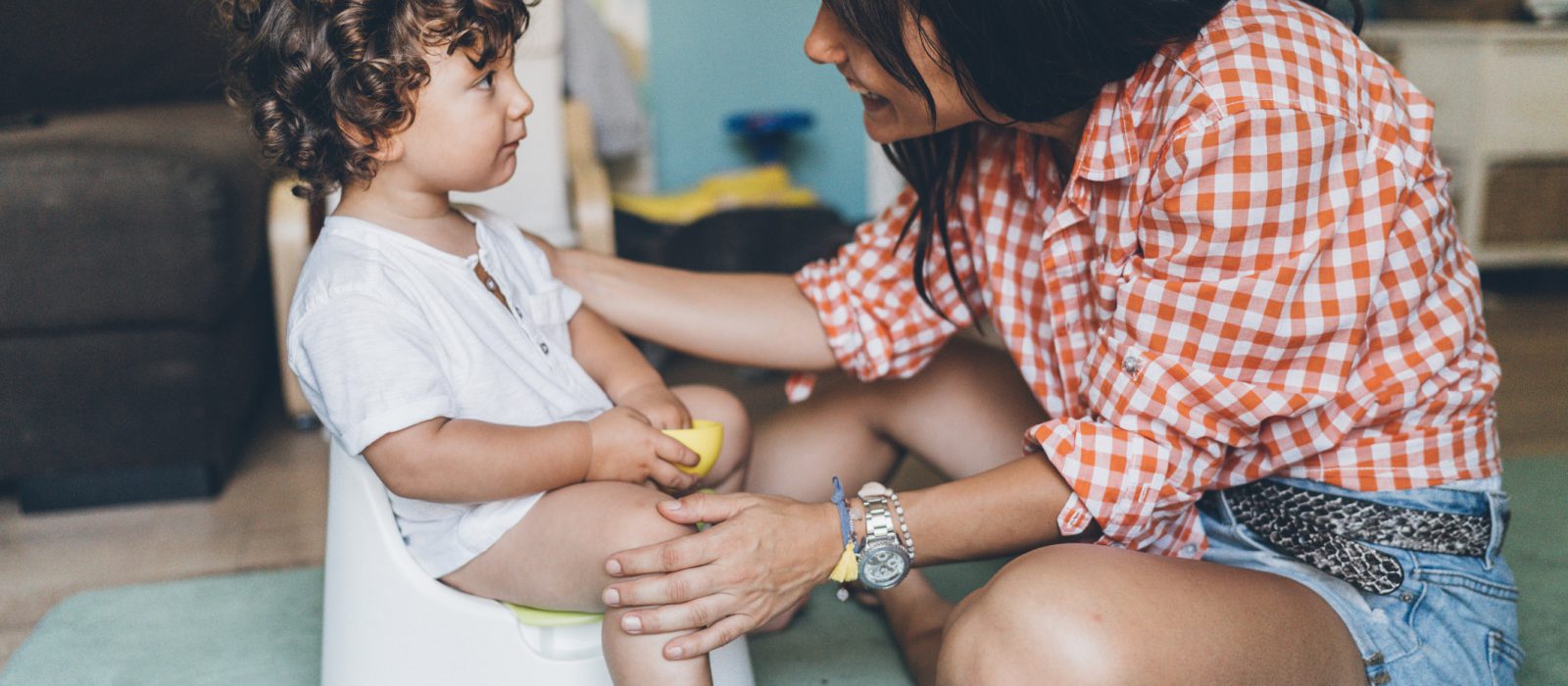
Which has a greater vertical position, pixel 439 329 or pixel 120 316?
pixel 439 329

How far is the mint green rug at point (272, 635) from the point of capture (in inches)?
45.2

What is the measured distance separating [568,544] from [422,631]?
14 cm

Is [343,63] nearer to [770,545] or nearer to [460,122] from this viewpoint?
[460,122]

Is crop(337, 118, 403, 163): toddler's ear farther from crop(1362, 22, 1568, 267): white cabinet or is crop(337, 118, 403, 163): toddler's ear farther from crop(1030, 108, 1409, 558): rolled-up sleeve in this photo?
crop(1362, 22, 1568, 267): white cabinet

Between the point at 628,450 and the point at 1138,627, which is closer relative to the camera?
the point at 1138,627

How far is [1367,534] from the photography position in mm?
863

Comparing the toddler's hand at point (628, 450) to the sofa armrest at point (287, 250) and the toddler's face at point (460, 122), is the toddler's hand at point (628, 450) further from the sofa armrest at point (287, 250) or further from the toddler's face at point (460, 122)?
the sofa armrest at point (287, 250)

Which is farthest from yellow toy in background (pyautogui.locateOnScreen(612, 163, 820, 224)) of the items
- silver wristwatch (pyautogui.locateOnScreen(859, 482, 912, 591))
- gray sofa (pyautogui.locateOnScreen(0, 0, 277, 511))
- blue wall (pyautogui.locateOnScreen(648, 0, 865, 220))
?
silver wristwatch (pyautogui.locateOnScreen(859, 482, 912, 591))

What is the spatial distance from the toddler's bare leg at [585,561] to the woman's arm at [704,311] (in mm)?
235

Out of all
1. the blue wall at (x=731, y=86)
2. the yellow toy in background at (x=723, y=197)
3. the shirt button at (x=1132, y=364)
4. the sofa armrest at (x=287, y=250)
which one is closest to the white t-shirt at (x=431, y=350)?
the shirt button at (x=1132, y=364)

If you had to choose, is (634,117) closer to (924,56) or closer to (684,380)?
(684,380)

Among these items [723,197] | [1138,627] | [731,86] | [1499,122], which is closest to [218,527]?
[1138,627]

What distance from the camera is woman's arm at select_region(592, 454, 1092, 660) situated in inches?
31.9

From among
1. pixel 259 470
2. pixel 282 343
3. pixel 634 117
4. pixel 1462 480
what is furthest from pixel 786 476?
pixel 634 117
